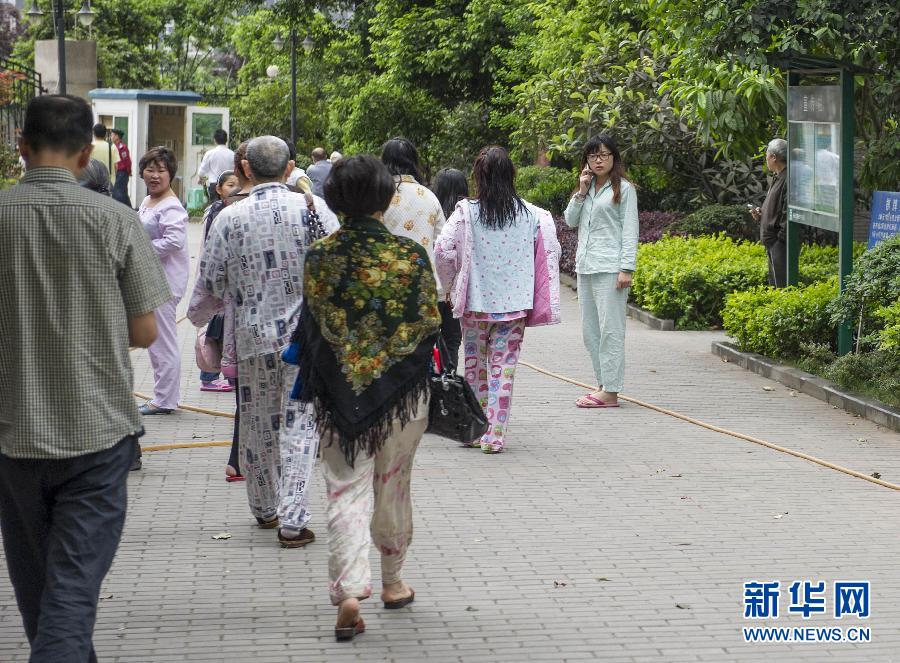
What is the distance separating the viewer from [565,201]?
2423 centimetres

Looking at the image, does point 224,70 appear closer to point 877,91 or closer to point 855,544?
point 877,91

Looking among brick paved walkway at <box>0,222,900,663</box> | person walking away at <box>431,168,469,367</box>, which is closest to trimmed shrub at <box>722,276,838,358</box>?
brick paved walkway at <box>0,222,900,663</box>

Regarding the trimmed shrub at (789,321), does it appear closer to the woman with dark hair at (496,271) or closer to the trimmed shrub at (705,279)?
the trimmed shrub at (705,279)

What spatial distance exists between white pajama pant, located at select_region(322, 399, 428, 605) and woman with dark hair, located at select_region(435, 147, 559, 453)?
3107 millimetres

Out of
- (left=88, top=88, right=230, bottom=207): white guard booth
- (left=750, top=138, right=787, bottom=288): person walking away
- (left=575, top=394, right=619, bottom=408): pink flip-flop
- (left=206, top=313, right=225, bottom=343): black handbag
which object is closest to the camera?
(left=206, top=313, right=225, bottom=343): black handbag

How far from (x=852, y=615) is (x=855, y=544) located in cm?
114

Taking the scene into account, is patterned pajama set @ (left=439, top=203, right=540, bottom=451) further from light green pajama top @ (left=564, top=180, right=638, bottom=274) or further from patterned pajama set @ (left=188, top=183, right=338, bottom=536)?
patterned pajama set @ (left=188, top=183, right=338, bottom=536)

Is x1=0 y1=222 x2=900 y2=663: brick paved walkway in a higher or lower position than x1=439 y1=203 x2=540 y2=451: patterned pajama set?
lower

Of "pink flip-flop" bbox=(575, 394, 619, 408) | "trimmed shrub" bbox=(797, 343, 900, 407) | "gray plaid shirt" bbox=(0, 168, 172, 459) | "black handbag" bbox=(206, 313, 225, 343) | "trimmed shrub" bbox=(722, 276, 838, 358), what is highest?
"gray plaid shirt" bbox=(0, 168, 172, 459)

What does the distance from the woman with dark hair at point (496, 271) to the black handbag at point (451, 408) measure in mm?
3061

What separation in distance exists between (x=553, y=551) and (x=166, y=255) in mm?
4059

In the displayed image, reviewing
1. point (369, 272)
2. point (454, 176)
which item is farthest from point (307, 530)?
point (454, 176)

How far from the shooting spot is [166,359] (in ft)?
30.1

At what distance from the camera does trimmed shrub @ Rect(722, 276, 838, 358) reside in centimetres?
1139
